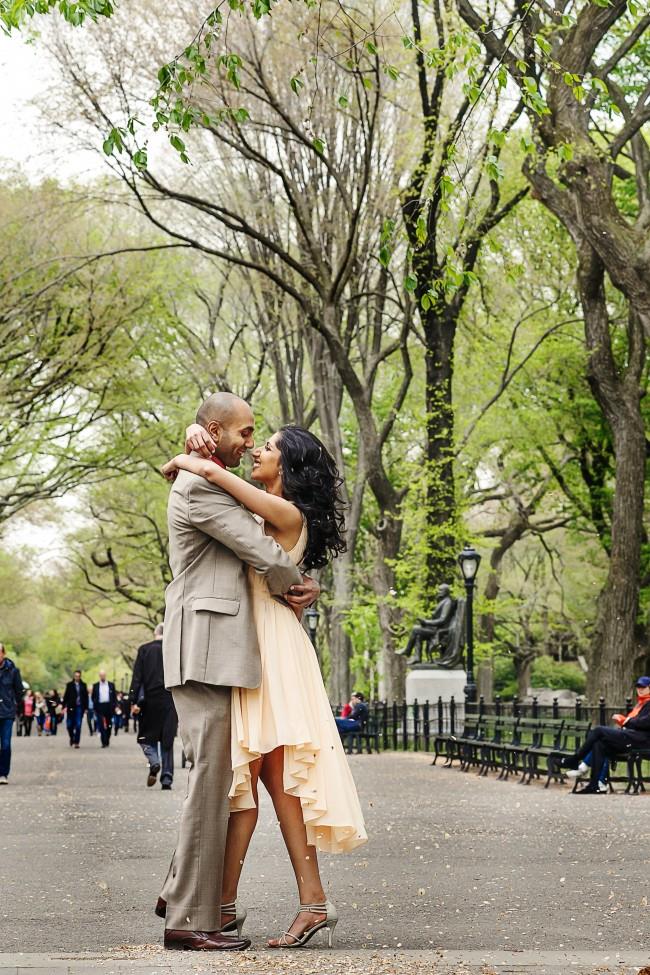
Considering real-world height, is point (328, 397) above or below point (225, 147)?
below

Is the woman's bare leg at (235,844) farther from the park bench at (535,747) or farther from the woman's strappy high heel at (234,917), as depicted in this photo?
the park bench at (535,747)

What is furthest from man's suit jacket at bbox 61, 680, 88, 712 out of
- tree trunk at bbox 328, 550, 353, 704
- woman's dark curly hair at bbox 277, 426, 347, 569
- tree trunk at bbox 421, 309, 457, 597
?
woman's dark curly hair at bbox 277, 426, 347, 569

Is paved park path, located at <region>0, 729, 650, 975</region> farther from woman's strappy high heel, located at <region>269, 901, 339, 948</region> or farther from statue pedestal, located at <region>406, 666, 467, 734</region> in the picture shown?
statue pedestal, located at <region>406, 666, 467, 734</region>

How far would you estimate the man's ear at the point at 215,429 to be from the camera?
19.6 ft

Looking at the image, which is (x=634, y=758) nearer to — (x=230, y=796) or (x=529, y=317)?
(x=230, y=796)

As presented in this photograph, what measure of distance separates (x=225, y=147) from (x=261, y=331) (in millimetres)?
5220

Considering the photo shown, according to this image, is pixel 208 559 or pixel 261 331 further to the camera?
pixel 261 331

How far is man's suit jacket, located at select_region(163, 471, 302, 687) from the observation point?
5.61 m

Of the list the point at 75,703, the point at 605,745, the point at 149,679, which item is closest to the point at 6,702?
the point at 149,679

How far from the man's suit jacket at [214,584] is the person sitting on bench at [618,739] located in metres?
10.7

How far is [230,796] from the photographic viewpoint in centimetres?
566

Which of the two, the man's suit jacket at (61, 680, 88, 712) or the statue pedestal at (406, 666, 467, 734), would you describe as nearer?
the statue pedestal at (406, 666, 467, 734)

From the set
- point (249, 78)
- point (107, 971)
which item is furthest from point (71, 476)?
point (107, 971)

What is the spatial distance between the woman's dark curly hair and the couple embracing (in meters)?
0.03
